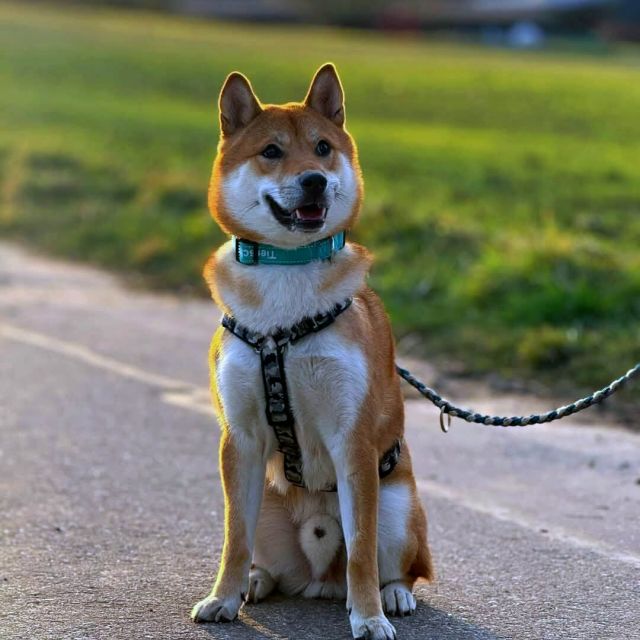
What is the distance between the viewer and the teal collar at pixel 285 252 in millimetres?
4262

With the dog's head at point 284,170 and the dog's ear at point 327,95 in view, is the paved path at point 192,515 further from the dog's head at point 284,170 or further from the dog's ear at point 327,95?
the dog's ear at point 327,95

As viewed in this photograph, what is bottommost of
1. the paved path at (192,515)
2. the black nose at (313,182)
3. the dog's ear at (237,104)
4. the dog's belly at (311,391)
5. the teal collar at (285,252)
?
the paved path at (192,515)

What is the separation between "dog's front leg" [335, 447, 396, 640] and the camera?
13.2ft

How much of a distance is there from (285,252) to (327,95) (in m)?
0.63

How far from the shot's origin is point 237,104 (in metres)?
4.43

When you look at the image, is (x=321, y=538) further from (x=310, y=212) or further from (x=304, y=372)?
(x=310, y=212)

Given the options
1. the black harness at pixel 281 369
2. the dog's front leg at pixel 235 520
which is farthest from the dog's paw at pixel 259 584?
the black harness at pixel 281 369

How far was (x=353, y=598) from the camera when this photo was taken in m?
4.05

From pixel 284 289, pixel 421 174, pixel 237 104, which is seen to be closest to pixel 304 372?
pixel 284 289

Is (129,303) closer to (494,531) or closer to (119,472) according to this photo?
(119,472)

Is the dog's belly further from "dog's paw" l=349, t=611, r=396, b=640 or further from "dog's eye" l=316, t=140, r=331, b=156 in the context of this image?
"dog's eye" l=316, t=140, r=331, b=156

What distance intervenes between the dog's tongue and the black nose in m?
0.04

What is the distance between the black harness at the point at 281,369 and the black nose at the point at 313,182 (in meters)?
0.37

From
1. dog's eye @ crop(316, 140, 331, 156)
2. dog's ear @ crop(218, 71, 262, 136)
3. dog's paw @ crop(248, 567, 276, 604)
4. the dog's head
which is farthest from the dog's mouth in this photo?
dog's paw @ crop(248, 567, 276, 604)
